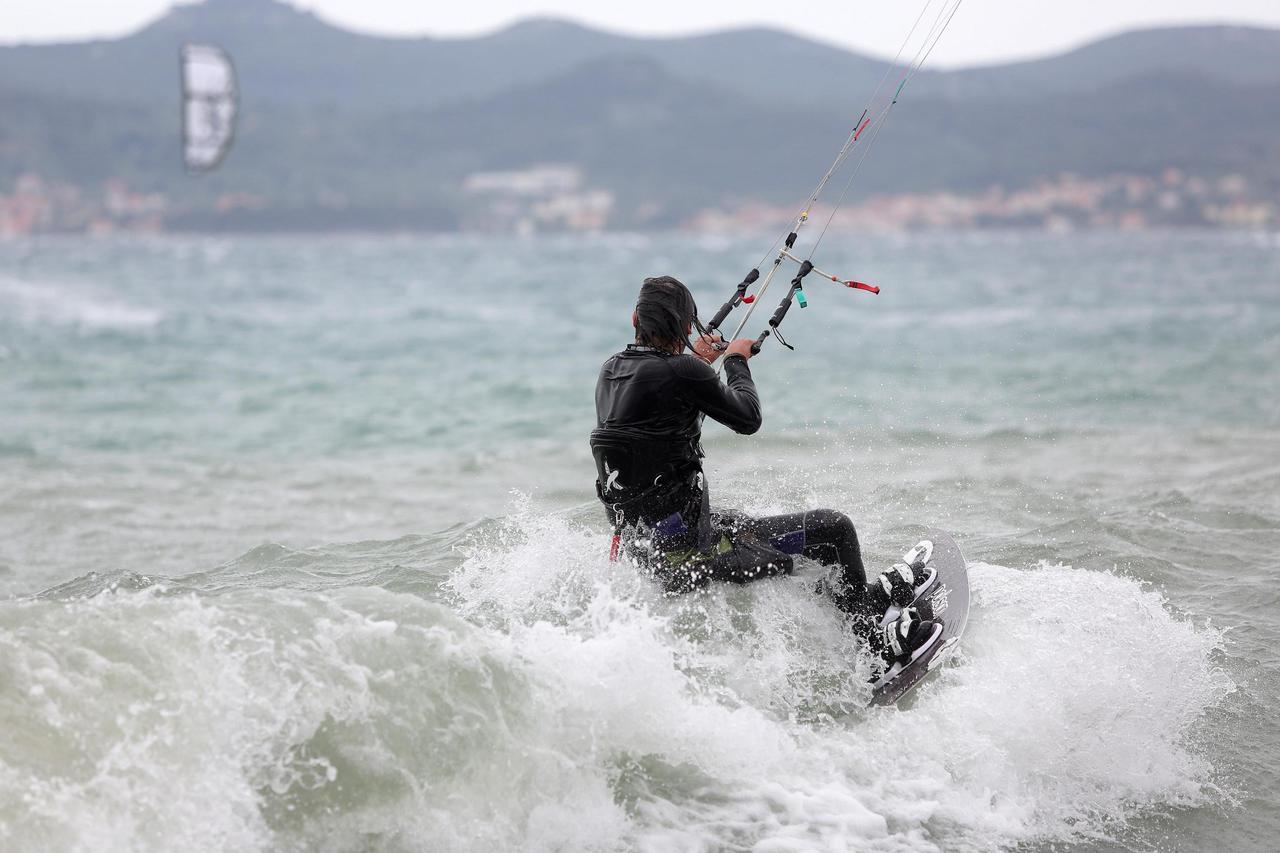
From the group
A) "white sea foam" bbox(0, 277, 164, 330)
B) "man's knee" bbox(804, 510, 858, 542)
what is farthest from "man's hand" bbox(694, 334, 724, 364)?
"white sea foam" bbox(0, 277, 164, 330)

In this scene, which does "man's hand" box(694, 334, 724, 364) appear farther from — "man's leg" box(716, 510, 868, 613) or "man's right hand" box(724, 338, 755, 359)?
"man's leg" box(716, 510, 868, 613)

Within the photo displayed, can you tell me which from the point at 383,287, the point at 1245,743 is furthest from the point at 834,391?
the point at 383,287

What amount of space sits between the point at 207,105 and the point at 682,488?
180ft

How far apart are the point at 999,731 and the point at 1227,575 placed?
3.48m

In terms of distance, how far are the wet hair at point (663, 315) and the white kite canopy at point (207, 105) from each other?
1844 inches

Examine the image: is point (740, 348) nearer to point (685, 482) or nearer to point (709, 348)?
point (709, 348)

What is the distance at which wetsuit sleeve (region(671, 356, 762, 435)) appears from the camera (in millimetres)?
5504

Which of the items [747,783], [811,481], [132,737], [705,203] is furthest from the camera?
[705,203]

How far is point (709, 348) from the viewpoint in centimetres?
614

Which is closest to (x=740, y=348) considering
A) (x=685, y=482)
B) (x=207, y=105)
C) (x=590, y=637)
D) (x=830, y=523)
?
(x=685, y=482)

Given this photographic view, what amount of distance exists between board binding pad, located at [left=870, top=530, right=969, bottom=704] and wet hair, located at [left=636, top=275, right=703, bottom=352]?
1805 millimetres

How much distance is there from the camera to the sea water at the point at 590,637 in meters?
4.65

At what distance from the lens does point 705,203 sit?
180875mm

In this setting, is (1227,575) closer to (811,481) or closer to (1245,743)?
(1245,743)
